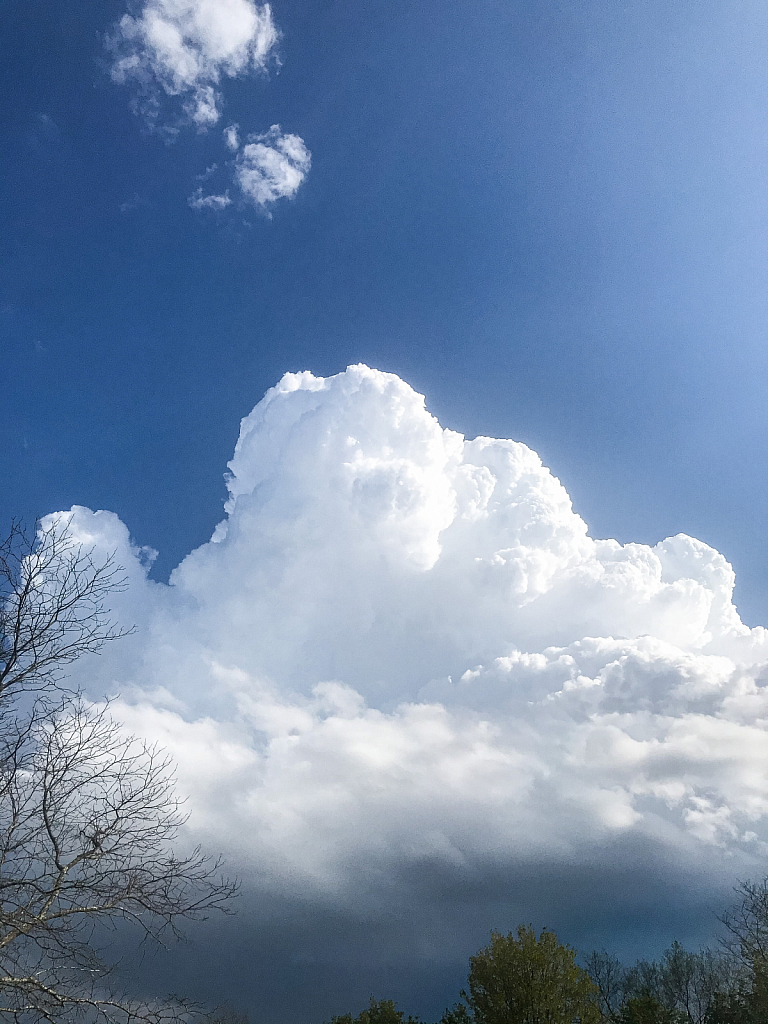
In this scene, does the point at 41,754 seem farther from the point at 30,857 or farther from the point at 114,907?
the point at 114,907

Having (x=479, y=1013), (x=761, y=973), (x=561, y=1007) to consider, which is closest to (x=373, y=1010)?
(x=479, y=1013)

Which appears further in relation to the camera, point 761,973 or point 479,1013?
point 479,1013

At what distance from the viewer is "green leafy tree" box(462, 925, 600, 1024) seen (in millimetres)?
27750

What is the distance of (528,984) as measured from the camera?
93.2 ft

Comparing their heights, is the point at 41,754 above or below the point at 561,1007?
above

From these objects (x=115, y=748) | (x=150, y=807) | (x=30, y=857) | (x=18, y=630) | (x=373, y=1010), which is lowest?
(x=373, y=1010)

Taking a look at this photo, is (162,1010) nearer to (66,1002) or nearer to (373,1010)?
(66,1002)

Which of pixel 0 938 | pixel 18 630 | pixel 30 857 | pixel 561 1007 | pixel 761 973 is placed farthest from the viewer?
pixel 561 1007

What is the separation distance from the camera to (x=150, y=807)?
26.3 feet

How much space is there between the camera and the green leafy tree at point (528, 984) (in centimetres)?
2775

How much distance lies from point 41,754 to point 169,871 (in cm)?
222

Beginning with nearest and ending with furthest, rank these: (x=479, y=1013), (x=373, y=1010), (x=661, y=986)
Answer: (x=479, y=1013) → (x=373, y=1010) → (x=661, y=986)

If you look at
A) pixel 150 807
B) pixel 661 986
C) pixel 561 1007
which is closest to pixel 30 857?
pixel 150 807

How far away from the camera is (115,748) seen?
838cm
